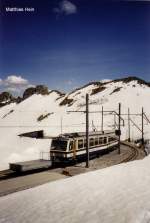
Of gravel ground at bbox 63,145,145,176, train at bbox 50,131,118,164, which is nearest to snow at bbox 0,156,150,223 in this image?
gravel ground at bbox 63,145,145,176

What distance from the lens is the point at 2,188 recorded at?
15328 millimetres

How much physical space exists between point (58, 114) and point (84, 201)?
42.9m

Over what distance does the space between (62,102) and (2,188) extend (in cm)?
5099

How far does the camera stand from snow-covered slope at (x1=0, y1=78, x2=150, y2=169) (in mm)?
37253

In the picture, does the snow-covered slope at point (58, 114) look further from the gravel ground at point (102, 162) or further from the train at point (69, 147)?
the gravel ground at point (102, 162)

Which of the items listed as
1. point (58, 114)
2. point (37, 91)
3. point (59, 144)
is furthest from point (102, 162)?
point (37, 91)

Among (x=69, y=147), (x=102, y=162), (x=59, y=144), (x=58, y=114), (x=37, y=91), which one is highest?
(x=37, y=91)

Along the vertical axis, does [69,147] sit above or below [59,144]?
below

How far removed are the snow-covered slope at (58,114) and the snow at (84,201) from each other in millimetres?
13127

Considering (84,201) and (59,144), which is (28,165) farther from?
(84,201)

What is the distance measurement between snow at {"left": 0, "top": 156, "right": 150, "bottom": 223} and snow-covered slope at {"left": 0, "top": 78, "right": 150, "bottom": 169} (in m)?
13.1

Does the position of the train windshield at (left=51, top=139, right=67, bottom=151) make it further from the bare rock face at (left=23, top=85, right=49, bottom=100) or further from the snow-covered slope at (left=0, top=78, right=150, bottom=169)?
the bare rock face at (left=23, top=85, right=49, bottom=100)

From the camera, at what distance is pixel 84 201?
13.6m

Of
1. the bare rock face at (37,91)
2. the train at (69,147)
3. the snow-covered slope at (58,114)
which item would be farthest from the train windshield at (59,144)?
the bare rock face at (37,91)
